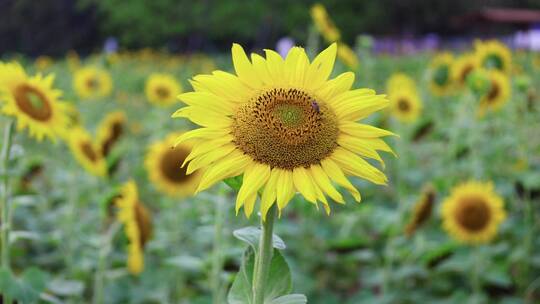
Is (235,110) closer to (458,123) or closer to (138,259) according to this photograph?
(138,259)

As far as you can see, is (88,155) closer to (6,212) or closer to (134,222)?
(134,222)

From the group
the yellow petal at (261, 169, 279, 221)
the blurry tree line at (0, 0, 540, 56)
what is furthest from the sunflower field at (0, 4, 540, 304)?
the blurry tree line at (0, 0, 540, 56)

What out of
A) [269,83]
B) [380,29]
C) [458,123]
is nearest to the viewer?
[269,83]

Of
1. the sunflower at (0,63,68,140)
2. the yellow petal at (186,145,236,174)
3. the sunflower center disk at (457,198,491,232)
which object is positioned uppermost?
the sunflower at (0,63,68,140)

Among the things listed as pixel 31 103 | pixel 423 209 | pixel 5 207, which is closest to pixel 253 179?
pixel 5 207

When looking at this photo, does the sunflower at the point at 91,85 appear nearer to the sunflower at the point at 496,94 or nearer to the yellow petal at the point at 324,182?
the sunflower at the point at 496,94

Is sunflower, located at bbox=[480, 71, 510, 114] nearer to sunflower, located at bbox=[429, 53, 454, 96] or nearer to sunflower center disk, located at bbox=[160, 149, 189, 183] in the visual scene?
sunflower, located at bbox=[429, 53, 454, 96]

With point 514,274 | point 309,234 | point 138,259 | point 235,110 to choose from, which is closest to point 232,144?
point 235,110
